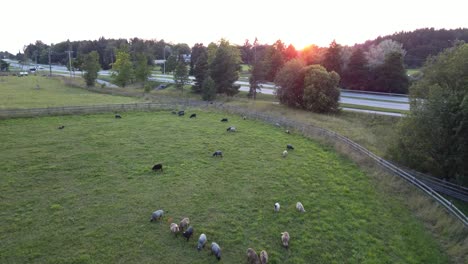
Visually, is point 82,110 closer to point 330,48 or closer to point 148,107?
point 148,107

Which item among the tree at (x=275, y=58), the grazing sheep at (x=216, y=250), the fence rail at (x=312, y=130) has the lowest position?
the grazing sheep at (x=216, y=250)

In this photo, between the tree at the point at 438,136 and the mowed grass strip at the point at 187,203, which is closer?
the mowed grass strip at the point at 187,203

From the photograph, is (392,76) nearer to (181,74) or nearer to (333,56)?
(333,56)

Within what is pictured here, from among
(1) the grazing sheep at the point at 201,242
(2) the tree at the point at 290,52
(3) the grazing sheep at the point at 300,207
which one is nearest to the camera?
(1) the grazing sheep at the point at 201,242

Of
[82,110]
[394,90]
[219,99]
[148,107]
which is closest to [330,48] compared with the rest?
[394,90]

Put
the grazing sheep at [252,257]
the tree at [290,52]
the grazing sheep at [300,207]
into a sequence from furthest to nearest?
the tree at [290,52]
the grazing sheep at [300,207]
the grazing sheep at [252,257]

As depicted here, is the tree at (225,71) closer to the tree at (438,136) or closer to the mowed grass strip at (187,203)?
the mowed grass strip at (187,203)

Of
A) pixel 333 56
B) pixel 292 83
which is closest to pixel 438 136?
pixel 292 83

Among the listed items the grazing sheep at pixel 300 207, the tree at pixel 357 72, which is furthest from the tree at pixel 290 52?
the grazing sheep at pixel 300 207

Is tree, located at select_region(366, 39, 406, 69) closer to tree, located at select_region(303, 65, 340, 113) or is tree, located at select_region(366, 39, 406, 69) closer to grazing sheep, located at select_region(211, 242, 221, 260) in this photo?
tree, located at select_region(303, 65, 340, 113)
